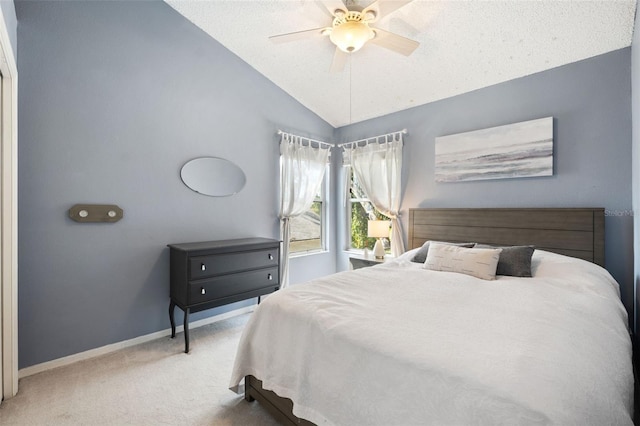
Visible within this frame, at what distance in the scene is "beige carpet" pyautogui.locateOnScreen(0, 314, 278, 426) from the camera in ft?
5.77

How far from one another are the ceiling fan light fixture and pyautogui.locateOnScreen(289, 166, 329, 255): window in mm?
2377

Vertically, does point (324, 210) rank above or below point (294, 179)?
below

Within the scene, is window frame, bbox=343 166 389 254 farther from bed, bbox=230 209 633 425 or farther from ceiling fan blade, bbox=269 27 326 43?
ceiling fan blade, bbox=269 27 326 43

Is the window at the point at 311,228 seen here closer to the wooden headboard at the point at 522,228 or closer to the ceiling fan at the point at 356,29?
the wooden headboard at the point at 522,228

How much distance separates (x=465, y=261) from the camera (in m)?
2.44

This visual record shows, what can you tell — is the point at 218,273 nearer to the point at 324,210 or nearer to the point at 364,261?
the point at 364,261

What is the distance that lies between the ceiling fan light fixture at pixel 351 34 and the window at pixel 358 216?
7.77 feet

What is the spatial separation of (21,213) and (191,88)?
5.72 ft

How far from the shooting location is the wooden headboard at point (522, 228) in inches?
100

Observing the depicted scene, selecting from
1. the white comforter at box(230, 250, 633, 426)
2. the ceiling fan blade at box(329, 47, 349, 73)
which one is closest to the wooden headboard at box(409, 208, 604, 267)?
the white comforter at box(230, 250, 633, 426)

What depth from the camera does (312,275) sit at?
14.2 ft

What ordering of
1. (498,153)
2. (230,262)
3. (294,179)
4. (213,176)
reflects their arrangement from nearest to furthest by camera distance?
(230,262) < (498,153) < (213,176) < (294,179)

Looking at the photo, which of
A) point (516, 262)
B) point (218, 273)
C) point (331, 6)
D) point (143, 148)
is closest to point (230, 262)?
point (218, 273)

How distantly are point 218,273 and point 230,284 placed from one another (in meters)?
0.17
